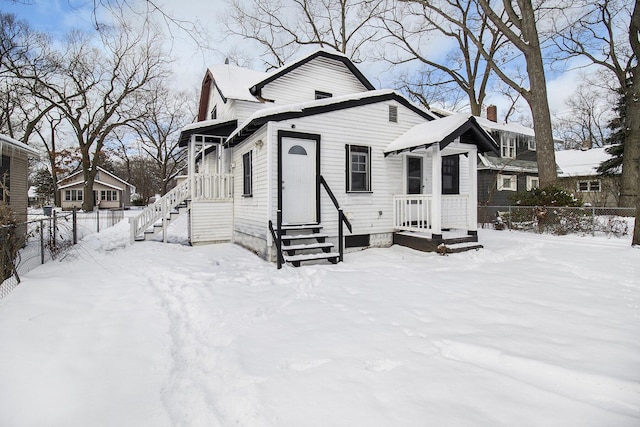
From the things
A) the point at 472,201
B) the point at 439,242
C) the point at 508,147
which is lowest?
the point at 439,242

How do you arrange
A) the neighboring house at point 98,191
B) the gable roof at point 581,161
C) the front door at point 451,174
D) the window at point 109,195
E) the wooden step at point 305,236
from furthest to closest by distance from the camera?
the window at point 109,195
the neighboring house at point 98,191
the gable roof at point 581,161
the front door at point 451,174
the wooden step at point 305,236

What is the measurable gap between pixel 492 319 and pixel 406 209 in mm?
5725

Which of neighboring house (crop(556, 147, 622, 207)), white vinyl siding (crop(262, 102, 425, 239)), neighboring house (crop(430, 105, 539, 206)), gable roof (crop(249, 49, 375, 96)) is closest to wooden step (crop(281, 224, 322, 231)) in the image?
white vinyl siding (crop(262, 102, 425, 239))

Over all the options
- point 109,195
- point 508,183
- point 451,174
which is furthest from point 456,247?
point 109,195

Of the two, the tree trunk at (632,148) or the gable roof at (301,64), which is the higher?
the gable roof at (301,64)

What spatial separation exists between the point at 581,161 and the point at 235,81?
30.2m

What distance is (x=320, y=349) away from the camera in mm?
3131

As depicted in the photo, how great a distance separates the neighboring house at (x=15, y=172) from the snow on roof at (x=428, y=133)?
35.9ft

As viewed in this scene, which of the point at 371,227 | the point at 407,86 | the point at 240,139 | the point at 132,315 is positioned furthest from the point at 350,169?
the point at 407,86

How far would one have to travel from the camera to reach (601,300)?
458cm

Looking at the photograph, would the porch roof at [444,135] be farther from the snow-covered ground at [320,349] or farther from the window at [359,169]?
the snow-covered ground at [320,349]

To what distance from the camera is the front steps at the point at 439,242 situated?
8.20 metres

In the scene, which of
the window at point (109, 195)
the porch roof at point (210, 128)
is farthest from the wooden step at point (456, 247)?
the window at point (109, 195)

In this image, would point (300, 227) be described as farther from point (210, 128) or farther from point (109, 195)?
point (109, 195)
